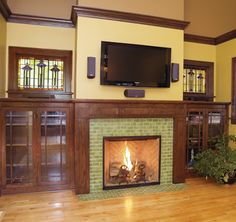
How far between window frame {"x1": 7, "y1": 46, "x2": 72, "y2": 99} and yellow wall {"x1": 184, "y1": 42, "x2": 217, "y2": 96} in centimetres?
222

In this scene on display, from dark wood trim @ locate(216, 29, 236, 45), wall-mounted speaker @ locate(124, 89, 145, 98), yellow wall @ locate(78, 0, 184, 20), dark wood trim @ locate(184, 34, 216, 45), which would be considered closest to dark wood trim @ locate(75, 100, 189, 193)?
wall-mounted speaker @ locate(124, 89, 145, 98)

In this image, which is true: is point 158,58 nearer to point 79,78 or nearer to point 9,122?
point 79,78

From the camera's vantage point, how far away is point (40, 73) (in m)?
3.52

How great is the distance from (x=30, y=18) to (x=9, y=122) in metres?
1.61

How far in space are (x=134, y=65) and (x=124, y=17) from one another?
726 mm

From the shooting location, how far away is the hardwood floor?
2.44 meters

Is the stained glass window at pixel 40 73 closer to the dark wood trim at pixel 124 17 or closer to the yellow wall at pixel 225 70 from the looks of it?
the dark wood trim at pixel 124 17

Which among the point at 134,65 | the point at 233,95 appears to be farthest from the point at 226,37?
the point at 134,65

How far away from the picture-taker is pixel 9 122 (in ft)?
9.94

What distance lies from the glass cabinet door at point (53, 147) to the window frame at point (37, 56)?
15.1 inches

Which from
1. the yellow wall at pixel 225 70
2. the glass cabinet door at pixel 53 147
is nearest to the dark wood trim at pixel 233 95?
the yellow wall at pixel 225 70

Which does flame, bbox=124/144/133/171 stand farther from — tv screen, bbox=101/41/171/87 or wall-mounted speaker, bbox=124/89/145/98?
tv screen, bbox=101/41/171/87

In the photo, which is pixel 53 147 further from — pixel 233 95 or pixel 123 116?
pixel 233 95

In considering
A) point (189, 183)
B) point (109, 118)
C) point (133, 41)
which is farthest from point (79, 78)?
point (189, 183)
